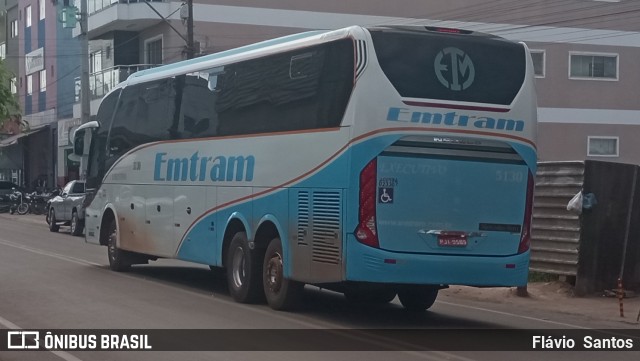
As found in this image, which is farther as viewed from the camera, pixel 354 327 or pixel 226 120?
pixel 226 120

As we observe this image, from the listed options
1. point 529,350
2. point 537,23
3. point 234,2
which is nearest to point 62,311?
point 529,350

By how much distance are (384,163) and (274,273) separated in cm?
296

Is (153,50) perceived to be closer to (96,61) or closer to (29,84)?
(96,61)

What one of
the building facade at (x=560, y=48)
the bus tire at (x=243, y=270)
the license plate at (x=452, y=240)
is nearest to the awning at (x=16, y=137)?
the building facade at (x=560, y=48)

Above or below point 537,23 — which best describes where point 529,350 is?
below

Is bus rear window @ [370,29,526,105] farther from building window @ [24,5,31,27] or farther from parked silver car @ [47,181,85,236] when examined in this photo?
building window @ [24,5,31,27]

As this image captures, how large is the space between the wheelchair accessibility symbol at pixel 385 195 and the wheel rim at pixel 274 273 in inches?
92.8

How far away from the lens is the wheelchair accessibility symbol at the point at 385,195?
13.0 meters

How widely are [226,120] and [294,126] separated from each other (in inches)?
87.3

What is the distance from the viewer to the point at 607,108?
49.4m

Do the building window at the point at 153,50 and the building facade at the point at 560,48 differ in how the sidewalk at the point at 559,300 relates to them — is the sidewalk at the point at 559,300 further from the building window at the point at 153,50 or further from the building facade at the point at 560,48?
the building facade at the point at 560,48

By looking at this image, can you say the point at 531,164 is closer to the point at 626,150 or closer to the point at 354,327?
the point at 354,327

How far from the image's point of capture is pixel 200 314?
1429cm

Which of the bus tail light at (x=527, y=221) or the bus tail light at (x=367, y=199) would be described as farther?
the bus tail light at (x=527, y=221)
